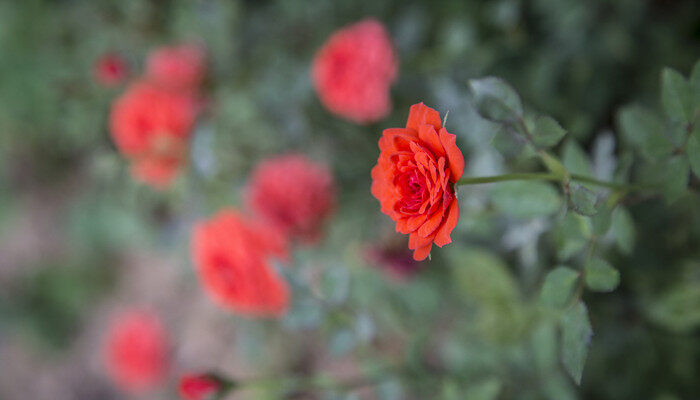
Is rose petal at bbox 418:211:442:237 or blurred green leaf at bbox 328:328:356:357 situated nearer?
rose petal at bbox 418:211:442:237

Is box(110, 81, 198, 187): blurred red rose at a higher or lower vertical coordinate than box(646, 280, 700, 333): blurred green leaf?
higher

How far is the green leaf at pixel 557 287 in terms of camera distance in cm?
60

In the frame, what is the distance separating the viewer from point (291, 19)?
4.93 ft

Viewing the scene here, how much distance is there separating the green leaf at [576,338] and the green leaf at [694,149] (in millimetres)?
177

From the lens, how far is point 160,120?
134 centimetres

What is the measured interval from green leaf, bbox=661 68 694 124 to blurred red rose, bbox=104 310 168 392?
Result: 1.76m

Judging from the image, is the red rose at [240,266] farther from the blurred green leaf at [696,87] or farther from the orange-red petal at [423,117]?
the blurred green leaf at [696,87]

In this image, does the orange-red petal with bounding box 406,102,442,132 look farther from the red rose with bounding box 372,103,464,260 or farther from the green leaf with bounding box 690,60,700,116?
the green leaf with bounding box 690,60,700,116

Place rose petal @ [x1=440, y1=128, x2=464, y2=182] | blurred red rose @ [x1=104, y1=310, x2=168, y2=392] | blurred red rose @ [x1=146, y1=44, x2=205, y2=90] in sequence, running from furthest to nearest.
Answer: blurred red rose @ [x1=104, y1=310, x2=168, y2=392]
blurred red rose @ [x1=146, y1=44, x2=205, y2=90]
rose petal @ [x1=440, y1=128, x2=464, y2=182]

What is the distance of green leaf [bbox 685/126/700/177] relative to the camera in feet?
1.79

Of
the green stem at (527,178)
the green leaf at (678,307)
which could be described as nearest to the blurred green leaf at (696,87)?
the green stem at (527,178)

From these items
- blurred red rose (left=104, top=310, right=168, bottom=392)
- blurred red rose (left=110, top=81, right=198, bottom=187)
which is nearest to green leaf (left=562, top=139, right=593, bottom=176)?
blurred red rose (left=110, top=81, right=198, bottom=187)

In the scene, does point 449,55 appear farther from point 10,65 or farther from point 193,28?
point 10,65

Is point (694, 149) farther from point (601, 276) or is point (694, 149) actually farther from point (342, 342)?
point (342, 342)
